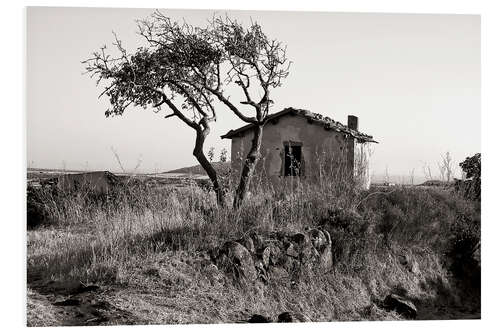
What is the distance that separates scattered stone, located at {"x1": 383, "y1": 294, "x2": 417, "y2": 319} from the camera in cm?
643

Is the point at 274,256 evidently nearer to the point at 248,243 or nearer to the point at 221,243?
the point at 248,243

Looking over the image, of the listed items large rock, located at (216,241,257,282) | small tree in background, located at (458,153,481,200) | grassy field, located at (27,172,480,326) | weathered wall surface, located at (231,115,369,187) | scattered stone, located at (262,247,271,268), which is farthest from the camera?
weathered wall surface, located at (231,115,369,187)

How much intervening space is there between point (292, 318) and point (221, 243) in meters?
1.23

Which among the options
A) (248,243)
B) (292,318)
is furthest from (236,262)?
(292,318)

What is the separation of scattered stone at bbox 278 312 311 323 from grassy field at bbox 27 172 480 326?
144mm

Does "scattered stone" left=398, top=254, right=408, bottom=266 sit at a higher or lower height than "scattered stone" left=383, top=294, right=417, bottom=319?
higher

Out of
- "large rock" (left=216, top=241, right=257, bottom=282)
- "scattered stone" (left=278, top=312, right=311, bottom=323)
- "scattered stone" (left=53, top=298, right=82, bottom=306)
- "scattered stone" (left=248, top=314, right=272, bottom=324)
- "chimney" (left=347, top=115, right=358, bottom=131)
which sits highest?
"chimney" (left=347, top=115, right=358, bottom=131)


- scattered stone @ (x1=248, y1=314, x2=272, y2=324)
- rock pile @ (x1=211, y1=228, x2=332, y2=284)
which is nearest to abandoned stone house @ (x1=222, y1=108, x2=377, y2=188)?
rock pile @ (x1=211, y1=228, x2=332, y2=284)

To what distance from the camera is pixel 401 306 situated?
646 cm

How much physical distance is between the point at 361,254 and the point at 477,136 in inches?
78.7

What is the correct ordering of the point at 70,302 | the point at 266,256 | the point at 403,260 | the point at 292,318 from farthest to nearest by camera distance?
the point at 403,260
the point at 266,256
the point at 292,318
the point at 70,302

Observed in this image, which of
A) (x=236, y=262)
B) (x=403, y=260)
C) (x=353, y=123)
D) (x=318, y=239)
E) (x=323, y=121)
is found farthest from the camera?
(x=353, y=123)

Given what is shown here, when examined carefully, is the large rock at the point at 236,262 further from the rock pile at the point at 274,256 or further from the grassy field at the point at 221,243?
the grassy field at the point at 221,243

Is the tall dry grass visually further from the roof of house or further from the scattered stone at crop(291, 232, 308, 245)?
the roof of house
